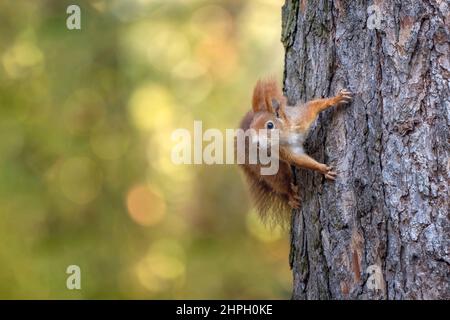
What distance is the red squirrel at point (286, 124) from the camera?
238 cm

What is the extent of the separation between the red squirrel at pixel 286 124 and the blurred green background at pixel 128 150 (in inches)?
Result: 105

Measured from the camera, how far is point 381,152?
225cm

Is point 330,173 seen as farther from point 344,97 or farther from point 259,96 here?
point 259,96

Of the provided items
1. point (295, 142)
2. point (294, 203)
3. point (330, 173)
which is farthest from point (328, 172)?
point (294, 203)

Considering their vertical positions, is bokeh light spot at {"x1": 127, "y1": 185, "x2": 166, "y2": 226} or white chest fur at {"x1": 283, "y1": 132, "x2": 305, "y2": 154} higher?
white chest fur at {"x1": 283, "y1": 132, "x2": 305, "y2": 154}

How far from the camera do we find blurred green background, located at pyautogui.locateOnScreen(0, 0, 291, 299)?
5242 millimetres

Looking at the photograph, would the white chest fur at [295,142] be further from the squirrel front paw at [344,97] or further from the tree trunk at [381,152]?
the squirrel front paw at [344,97]

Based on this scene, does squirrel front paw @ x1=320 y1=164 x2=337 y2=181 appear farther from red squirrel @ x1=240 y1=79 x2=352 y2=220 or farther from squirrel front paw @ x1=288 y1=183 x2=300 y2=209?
squirrel front paw @ x1=288 y1=183 x2=300 y2=209

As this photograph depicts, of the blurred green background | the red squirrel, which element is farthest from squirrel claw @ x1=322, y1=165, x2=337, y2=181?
the blurred green background

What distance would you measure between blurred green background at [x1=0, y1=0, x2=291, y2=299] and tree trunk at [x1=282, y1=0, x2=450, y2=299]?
2.84 meters

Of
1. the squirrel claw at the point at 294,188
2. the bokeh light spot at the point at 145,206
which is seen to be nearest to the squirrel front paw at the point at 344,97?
the squirrel claw at the point at 294,188

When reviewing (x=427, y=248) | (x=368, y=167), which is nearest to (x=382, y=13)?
(x=368, y=167)

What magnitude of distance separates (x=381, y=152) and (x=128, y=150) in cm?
370
